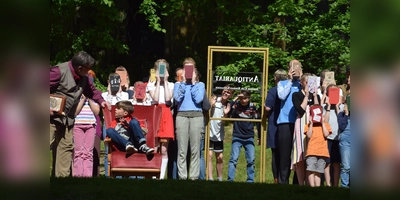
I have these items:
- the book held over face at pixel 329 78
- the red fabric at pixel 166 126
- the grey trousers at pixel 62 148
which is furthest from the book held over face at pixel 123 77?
the book held over face at pixel 329 78

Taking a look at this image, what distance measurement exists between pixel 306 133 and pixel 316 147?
0.89 feet

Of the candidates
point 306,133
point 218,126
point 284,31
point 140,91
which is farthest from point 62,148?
point 284,31

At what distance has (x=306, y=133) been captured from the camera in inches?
426

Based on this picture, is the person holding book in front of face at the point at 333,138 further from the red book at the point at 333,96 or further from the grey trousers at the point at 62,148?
the grey trousers at the point at 62,148

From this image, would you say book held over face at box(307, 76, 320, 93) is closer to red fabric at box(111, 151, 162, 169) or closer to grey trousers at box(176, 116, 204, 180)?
grey trousers at box(176, 116, 204, 180)

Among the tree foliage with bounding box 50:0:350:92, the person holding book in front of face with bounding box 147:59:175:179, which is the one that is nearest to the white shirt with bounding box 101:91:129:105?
the person holding book in front of face with bounding box 147:59:175:179

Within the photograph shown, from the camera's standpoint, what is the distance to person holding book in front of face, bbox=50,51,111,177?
360 inches

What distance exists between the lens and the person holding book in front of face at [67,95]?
915cm

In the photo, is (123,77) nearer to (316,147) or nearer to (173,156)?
(173,156)

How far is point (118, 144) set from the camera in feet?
35.7
